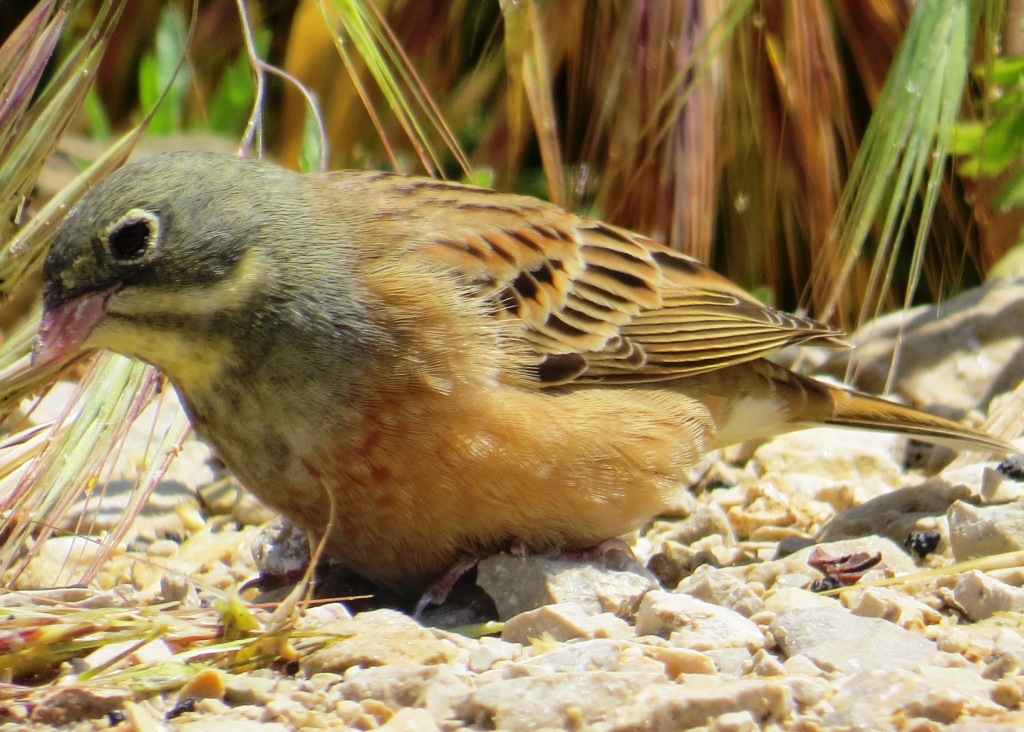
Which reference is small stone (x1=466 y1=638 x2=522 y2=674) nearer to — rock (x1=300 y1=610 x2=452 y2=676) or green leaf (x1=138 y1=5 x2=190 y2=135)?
rock (x1=300 y1=610 x2=452 y2=676)

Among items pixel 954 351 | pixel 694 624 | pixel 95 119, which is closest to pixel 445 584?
pixel 694 624

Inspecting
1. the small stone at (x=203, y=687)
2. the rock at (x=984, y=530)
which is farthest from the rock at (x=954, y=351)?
the small stone at (x=203, y=687)

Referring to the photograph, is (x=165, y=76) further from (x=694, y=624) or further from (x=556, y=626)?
(x=694, y=624)

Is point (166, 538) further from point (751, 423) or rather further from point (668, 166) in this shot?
point (668, 166)

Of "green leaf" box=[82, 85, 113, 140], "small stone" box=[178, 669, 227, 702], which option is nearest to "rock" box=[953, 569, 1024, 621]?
"small stone" box=[178, 669, 227, 702]

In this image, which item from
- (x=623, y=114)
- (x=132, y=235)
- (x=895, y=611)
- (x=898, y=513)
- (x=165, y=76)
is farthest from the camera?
(x=165, y=76)
